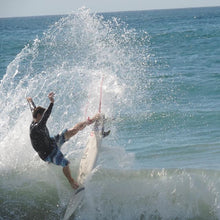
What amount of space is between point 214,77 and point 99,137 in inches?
386

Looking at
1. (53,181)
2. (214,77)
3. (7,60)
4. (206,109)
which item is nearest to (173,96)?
(206,109)

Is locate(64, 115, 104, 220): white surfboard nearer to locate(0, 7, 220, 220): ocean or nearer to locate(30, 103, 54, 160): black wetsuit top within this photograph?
locate(0, 7, 220, 220): ocean

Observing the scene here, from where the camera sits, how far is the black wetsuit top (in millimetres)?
6260

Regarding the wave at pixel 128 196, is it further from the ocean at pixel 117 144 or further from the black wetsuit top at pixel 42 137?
the black wetsuit top at pixel 42 137

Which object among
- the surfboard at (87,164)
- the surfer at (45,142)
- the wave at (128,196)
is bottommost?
the wave at (128,196)

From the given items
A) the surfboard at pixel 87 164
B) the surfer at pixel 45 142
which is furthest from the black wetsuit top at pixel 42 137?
the surfboard at pixel 87 164

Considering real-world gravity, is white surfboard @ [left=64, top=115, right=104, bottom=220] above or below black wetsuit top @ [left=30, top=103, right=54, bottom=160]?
below

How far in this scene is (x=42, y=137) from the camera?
641 centimetres

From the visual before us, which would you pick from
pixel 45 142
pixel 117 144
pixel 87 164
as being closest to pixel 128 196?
pixel 87 164

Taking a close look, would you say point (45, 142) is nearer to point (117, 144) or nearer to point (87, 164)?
point (87, 164)

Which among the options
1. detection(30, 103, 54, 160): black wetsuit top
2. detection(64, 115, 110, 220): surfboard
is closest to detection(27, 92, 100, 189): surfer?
detection(30, 103, 54, 160): black wetsuit top

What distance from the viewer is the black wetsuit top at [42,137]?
626 centimetres

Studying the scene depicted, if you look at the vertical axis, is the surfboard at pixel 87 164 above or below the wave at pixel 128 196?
above

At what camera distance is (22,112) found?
9.27 m
